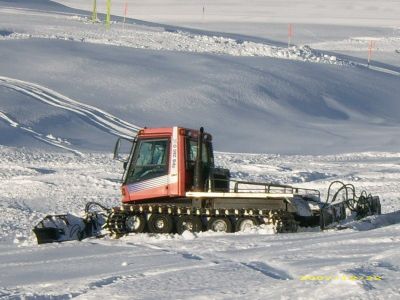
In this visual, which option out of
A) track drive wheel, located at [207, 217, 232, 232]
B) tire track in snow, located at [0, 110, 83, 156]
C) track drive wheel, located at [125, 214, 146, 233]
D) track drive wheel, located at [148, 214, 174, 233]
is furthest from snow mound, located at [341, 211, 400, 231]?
tire track in snow, located at [0, 110, 83, 156]

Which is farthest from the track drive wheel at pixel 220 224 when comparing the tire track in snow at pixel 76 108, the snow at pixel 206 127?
the tire track in snow at pixel 76 108

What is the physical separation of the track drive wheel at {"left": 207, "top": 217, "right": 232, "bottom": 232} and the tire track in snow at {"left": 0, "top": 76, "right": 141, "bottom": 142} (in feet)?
34.2

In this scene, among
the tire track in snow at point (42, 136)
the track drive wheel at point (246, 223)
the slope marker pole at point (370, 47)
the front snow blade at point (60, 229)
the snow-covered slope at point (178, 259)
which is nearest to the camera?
the snow-covered slope at point (178, 259)

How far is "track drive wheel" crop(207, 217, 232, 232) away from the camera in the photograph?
39.9 ft

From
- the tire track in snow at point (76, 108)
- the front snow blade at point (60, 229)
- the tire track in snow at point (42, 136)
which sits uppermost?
the tire track in snow at point (76, 108)

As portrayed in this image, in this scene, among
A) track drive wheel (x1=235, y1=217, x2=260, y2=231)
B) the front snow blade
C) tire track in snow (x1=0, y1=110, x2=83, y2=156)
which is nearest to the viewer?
the front snow blade

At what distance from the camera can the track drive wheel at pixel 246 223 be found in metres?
12.1

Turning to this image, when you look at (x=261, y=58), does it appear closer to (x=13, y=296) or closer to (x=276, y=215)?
(x=276, y=215)

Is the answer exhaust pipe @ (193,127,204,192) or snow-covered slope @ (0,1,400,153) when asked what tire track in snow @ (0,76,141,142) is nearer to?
snow-covered slope @ (0,1,400,153)

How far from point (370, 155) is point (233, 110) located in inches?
209

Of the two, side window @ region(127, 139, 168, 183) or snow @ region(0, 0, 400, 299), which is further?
side window @ region(127, 139, 168, 183)

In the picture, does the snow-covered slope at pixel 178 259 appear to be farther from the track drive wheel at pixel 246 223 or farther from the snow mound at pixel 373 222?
the track drive wheel at pixel 246 223

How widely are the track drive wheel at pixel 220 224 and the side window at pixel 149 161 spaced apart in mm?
836

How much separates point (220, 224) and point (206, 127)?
40.2ft
